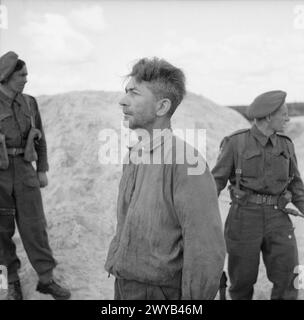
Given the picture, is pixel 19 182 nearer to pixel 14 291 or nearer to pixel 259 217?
pixel 14 291

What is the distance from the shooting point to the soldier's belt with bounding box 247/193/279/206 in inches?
136

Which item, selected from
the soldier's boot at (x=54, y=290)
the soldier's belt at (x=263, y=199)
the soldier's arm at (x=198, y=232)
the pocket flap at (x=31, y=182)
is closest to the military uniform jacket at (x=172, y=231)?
the soldier's arm at (x=198, y=232)

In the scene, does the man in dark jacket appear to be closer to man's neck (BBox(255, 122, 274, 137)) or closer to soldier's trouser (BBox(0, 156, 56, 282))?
man's neck (BBox(255, 122, 274, 137))

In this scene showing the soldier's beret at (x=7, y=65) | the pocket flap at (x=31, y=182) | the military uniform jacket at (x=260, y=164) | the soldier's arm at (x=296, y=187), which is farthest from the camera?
the pocket flap at (x=31, y=182)

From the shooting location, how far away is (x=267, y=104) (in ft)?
11.5

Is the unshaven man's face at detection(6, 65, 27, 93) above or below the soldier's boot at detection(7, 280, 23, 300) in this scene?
above

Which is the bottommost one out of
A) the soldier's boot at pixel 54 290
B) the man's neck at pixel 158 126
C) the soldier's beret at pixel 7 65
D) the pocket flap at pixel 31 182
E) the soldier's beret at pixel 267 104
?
the soldier's boot at pixel 54 290

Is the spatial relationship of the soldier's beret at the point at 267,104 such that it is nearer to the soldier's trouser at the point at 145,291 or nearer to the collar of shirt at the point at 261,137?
the collar of shirt at the point at 261,137

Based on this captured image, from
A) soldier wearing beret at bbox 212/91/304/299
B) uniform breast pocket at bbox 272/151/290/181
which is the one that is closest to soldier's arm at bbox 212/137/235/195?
soldier wearing beret at bbox 212/91/304/299

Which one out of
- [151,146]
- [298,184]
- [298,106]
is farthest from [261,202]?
[298,106]

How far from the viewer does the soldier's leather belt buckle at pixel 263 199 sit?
3.45 meters

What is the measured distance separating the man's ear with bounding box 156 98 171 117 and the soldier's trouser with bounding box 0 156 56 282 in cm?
234

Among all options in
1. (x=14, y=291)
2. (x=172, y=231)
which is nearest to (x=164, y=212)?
(x=172, y=231)

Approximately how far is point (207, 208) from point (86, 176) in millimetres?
5602
